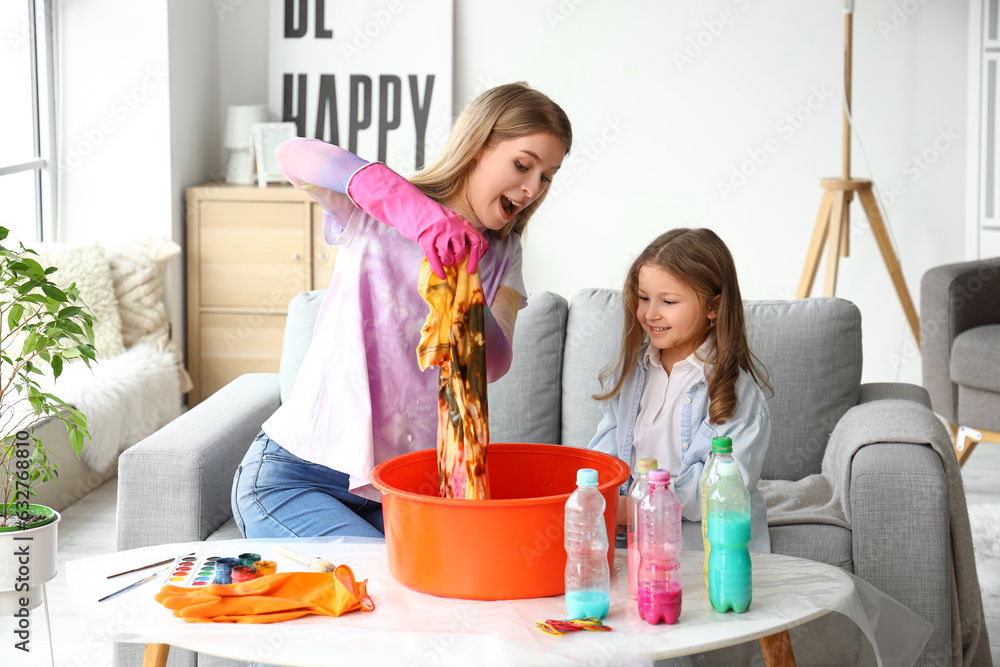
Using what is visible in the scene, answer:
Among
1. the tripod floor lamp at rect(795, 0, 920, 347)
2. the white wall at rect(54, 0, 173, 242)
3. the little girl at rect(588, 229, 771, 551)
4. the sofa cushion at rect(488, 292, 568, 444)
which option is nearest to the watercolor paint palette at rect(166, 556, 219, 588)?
the little girl at rect(588, 229, 771, 551)

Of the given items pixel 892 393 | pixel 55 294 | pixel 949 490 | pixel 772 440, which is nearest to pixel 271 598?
pixel 55 294

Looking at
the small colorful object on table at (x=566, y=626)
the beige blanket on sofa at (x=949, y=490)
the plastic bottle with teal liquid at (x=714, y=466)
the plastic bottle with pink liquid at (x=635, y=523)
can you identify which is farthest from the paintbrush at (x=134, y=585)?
the beige blanket on sofa at (x=949, y=490)

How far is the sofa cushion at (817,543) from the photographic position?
1.89 m

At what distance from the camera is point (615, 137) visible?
4484mm

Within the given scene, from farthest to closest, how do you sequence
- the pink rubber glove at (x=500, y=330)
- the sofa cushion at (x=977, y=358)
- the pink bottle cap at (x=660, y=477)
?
the sofa cushion at (x=977, y=358) < the pink rubber glove at (x=500, y=330) < the pink bottle cap at (x=660, y=477)

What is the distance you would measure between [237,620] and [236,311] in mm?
3089

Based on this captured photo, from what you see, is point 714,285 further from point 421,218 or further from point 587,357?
point 421,218

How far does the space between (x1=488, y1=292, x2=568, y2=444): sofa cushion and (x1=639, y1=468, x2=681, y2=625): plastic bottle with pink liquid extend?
3.53 feet

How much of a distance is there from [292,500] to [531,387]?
2.82 ft

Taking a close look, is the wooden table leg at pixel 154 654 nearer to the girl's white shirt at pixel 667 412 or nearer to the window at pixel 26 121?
the girl's white shirt at pixel 667 412

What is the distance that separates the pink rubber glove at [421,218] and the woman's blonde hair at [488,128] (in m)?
0.20

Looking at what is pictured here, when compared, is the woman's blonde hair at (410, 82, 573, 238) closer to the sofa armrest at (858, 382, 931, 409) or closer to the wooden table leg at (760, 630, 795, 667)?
the wooden table leg at (760, 630, 795, 667)

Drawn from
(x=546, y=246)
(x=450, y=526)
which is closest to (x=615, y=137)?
(x=546, y=246)

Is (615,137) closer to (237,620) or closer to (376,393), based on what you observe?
(376,393)
